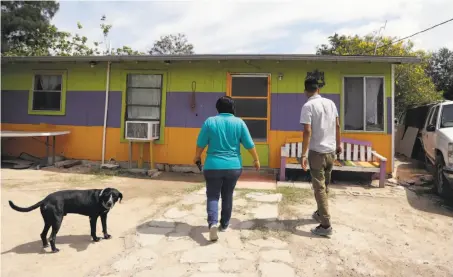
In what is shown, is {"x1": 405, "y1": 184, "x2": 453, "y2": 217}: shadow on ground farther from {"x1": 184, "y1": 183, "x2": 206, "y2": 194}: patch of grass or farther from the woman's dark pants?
{"x1": 184, "y1": 183, "x2": 206, "y2": 194}: patch of grass

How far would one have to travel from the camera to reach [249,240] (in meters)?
3.72

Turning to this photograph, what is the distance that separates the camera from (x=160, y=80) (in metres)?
8.26

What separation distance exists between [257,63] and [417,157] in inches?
246

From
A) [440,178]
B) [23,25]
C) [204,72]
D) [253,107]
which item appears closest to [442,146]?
[440,178]

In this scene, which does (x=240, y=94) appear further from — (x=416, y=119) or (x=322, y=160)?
(x=416, y=119)

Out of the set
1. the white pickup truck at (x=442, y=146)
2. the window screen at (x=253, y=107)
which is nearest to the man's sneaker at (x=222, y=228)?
the white pickup truck at (x=442, y=146)

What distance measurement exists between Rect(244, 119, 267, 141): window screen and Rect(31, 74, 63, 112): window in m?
5.35

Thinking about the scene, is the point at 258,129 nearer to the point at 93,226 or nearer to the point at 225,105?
the point at 225,105

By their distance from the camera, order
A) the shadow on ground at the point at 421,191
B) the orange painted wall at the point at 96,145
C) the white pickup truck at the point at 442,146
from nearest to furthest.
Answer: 1. the shadow on ground at the point at 421,191
2. the white pickup truck at the point at 442,146
3. the orange painted wall at the point at 96,145

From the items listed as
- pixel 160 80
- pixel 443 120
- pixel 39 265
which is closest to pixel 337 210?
pixel 443 120

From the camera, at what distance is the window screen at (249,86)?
311 inches

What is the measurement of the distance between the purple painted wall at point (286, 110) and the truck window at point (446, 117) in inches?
115

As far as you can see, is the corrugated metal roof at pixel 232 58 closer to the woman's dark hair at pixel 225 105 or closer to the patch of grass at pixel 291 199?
the patch of grass at pixel 291 199

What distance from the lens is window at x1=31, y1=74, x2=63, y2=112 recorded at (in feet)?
29.0
